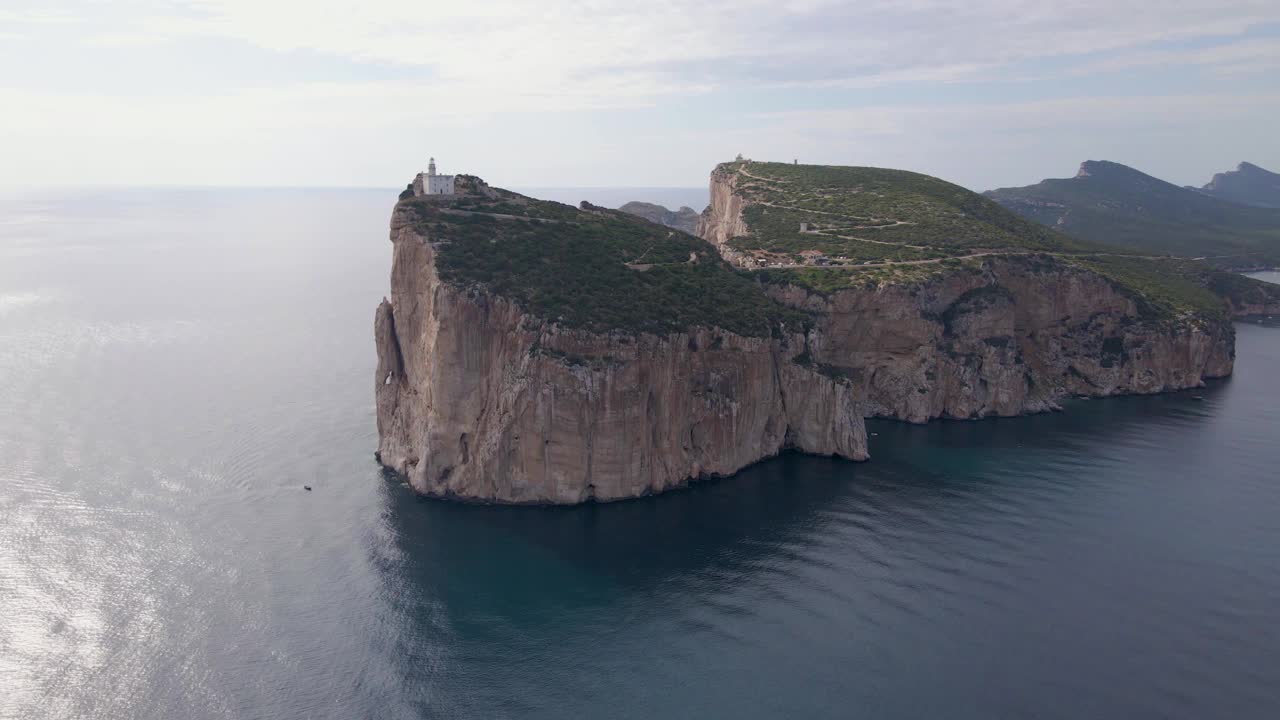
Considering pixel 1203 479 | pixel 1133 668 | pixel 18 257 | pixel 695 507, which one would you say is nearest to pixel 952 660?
pixel 1133 668

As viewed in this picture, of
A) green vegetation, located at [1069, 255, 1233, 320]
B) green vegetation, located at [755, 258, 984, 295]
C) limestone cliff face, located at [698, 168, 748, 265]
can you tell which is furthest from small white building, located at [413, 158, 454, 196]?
green vegetation, located at [1069, 255, 1233, 320]

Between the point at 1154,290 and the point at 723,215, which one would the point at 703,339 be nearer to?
the point at 723,215

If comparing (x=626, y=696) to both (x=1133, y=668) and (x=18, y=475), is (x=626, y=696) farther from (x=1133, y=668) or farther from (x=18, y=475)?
(x=18, y=475)

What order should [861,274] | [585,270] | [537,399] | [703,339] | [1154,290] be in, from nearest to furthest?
1. [537,399]
2. [703,339]
3. [585,270]
4. [861,274]
5. [1154,290]

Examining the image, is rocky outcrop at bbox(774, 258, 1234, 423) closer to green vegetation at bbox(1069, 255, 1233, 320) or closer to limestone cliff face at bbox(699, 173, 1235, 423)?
limestone cliff face at bbox(699, 173, 1235, 423)

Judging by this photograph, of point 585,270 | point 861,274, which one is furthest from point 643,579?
point 861,274

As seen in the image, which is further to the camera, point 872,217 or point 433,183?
point 872,217
